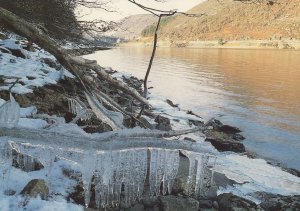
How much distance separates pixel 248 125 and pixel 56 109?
12291 mm

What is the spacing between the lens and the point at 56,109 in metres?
7.89

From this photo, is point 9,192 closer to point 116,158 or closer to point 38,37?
point 116,158

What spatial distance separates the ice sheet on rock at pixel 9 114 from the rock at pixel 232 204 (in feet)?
9.46

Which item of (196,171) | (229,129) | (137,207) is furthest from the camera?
(229,129)

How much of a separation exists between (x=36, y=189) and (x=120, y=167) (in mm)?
930

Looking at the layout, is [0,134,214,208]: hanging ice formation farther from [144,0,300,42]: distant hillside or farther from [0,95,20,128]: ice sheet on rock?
[144,0,300,42]: distant hillside

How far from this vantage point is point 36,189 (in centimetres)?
424

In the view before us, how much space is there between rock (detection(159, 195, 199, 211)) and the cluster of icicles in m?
0.13

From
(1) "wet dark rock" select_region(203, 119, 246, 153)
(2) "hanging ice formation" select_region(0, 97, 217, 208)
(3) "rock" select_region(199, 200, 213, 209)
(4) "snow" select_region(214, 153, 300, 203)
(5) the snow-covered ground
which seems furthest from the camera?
(1) "wet dark rock" select_region(203, 119, 246, 153)

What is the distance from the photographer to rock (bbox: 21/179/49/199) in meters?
4.21

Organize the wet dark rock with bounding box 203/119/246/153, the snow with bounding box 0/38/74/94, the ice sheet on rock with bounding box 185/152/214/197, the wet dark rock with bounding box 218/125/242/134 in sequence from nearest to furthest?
the ice sheet on rock with bounding box 185/152/214/197
the snow with bounding box 0/38/74/94
the wet dark rock with bounding box 203/119/246/153
the wet dark rock with bounding box 218/125/242/134

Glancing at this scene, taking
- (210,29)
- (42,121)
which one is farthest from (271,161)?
(210,29)

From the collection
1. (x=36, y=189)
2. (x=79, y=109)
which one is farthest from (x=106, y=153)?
(x=79, y=109)

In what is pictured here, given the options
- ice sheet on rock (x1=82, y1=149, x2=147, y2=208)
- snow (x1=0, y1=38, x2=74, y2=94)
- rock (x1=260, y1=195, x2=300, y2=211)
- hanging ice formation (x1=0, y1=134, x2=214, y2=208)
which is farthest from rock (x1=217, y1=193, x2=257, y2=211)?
snow (x1=0, y1=38, x2=74, y2=94)
